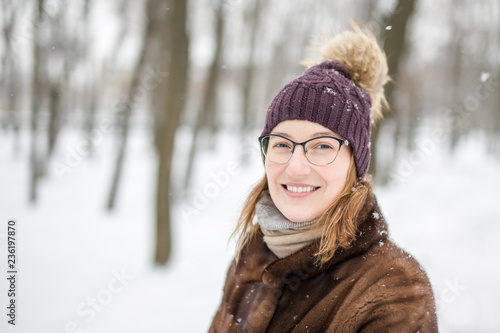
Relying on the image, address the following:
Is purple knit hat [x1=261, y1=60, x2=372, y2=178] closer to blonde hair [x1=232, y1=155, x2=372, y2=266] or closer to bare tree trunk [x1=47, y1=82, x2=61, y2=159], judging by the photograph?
blonde hair [x1=232, y1=155, x2=372, y2=266]

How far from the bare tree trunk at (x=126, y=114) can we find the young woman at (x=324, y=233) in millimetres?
7398

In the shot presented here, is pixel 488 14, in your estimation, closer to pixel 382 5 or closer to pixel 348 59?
pixel 382 5

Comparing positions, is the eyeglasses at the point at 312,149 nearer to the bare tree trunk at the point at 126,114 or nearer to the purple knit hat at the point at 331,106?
the purple knit hat at the point at 331,106

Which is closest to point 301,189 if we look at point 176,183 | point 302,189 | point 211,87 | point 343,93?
point 302,189

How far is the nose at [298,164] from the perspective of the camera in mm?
1481

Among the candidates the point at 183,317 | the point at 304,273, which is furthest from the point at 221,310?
the point at 183,317

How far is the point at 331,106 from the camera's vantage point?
155 centimetres

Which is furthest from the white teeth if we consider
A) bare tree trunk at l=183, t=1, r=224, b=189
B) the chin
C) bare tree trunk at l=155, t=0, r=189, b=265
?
bare tree trunk at l=183, t=1, r=224, b=189

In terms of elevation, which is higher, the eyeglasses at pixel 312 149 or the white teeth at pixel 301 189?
the eyeglasses at pixel 312 149

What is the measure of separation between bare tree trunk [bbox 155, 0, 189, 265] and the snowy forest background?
20 mm

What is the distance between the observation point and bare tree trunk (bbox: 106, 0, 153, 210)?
817 cm

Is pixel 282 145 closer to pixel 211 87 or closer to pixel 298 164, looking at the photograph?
pixel 298 164

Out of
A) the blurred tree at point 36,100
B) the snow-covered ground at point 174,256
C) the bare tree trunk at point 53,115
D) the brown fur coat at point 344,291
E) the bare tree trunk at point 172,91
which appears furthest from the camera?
the bare tree trunk at point 53,115

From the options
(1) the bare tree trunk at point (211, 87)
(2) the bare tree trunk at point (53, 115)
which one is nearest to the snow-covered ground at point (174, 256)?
(1) the bare tree trunk at point (211, 87)
